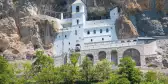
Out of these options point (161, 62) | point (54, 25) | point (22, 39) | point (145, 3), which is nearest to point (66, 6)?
point (54, 25)

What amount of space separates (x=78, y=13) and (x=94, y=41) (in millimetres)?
7853

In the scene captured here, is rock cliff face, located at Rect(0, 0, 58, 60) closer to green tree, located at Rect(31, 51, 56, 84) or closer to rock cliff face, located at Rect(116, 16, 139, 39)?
green tree, located at Rect(31, 51, 56, 84)

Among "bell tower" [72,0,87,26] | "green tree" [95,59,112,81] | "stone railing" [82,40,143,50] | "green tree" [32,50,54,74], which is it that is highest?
"bell tower" [72,0,87,26]

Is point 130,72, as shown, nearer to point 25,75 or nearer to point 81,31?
point 25,75

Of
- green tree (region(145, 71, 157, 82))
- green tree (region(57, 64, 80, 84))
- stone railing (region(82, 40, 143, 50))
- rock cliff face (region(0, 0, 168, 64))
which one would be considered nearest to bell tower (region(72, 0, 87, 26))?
rock cliff face (region(0, 0, 168, 64))

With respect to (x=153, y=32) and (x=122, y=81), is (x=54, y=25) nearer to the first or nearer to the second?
(x=153, y=32)

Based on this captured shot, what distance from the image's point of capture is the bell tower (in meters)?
87.2

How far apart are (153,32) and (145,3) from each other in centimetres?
648

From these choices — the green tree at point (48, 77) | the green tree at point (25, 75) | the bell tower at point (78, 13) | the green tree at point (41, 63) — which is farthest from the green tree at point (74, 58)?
the bell tower at point (78, 13)

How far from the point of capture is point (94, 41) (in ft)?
278

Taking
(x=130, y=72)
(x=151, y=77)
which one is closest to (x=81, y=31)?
(x=130, y=72)

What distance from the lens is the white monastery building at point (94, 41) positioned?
79938 mm

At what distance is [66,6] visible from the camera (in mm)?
92500

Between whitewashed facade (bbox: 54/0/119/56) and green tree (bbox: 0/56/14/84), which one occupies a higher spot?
whitewashed facade (bbox: 54/0/119/56)
